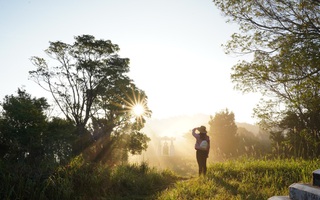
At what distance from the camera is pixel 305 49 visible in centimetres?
749

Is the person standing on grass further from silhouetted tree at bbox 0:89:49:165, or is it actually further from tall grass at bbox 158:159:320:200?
silhouetted tree at bbox 0:89:49:165

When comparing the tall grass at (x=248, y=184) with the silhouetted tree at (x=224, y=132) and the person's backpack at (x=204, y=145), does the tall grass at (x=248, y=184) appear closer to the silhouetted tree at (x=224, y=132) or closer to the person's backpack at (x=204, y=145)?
the person's backpack at (x=204, y=145)

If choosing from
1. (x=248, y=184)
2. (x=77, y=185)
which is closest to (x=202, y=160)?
(x=248, y=184)

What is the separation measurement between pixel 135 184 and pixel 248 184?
3525mm

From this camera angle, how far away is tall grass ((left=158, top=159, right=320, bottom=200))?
5340mm

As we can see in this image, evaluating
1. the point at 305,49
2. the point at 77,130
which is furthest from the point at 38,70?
the point at 305,49

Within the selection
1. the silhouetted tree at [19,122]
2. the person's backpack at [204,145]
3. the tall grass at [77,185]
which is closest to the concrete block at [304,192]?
the tall grass at [77,185]

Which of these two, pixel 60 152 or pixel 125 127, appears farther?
pixel 125 127

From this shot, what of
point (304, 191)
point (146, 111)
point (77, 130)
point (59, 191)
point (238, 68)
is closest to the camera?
point (304, 191)

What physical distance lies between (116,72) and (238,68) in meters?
16.5

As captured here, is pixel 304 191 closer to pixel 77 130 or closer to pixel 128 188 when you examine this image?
pixel 128 188

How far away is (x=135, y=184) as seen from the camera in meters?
7.79

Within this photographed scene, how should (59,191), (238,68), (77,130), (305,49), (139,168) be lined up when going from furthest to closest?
(77,130)
(139,168)
(238,68)
(305,49)
(59,191)

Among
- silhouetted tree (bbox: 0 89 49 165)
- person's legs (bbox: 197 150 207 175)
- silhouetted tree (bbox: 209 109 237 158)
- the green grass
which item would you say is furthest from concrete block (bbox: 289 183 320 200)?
silhouetted tree (bbox: 209 109 237 158)
